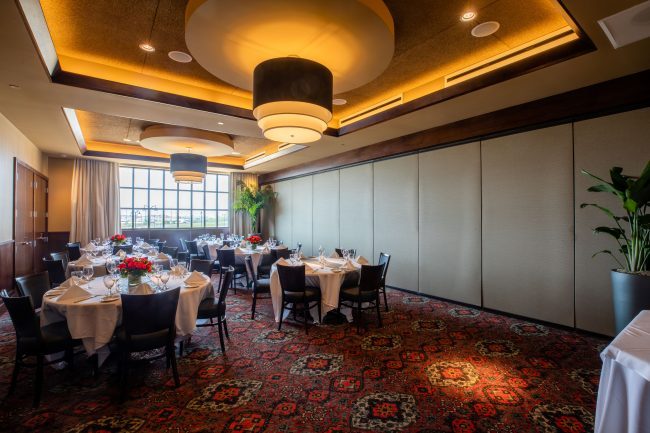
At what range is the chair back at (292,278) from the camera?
429 cm

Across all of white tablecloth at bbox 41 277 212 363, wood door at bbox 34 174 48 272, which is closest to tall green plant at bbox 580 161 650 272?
white tablecloth at bbox 41 277 212 363

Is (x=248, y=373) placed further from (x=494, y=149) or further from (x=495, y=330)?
(x=494, y=149)

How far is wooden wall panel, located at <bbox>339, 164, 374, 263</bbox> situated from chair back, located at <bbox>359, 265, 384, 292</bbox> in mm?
2965

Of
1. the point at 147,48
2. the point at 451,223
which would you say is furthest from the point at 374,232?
the point at 147,48

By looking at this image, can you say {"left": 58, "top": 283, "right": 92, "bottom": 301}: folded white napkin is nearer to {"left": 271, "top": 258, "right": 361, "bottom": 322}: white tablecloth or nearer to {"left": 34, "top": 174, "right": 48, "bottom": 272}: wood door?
{"left": 271, "top": 258, "right": 361, "bottom": 322}: white tablecloth

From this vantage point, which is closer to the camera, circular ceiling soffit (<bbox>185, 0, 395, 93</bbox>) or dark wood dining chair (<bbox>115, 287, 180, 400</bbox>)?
circular ceiling soffit (<bbox>185, 0, 395, 93</bbox>)

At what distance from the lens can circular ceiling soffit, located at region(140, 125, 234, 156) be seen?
672 cm

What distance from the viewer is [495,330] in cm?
440

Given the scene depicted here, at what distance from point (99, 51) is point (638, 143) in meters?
6.56

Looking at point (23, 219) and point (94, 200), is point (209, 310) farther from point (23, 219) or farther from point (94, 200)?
point (94, 200)

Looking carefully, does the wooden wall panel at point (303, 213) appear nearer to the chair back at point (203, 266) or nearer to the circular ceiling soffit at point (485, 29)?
the chair back at point (203, 266)

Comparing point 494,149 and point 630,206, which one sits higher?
point 494,149

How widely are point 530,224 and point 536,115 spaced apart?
155 centimetres

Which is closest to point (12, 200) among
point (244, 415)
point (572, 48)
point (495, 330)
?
point (244, 415)
